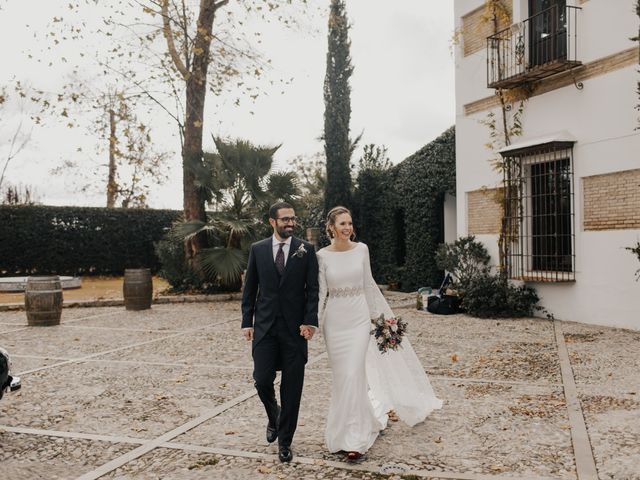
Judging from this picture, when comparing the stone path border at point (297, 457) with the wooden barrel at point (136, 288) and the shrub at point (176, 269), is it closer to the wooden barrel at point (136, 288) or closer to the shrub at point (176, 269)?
the wooden barrel at point (136, 288)

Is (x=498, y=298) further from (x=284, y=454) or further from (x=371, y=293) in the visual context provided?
(x=284, y=454)

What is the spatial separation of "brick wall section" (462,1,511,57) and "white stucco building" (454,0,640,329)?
0.03m

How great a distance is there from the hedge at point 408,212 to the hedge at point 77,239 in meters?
8.02

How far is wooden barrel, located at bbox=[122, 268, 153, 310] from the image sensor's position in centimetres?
1352

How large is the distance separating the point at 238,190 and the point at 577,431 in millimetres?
12090

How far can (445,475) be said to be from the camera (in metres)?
3.84

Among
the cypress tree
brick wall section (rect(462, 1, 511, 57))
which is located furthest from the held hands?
the cypress tree

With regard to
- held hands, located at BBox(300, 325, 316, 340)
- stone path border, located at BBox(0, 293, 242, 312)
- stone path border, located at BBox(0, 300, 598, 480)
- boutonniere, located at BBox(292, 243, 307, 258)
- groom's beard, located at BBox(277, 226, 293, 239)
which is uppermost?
groom's beard, located at BBox(277, 226, 293, 239)

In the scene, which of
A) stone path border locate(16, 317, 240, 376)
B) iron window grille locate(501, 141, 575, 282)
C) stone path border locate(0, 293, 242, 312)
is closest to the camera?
stone path border locate(16, 317, 240, 376)

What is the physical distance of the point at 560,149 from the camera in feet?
36.1

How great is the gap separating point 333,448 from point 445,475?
0.82 m

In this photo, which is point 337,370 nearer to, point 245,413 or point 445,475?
point 445,475

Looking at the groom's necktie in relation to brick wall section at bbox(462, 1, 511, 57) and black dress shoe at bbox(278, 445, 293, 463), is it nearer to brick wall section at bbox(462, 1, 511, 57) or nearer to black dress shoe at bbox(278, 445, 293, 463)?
black dress shoe at bbox(278, 445, 293, 463)

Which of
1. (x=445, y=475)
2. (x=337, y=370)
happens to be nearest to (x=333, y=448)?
(x=337, y=370)
